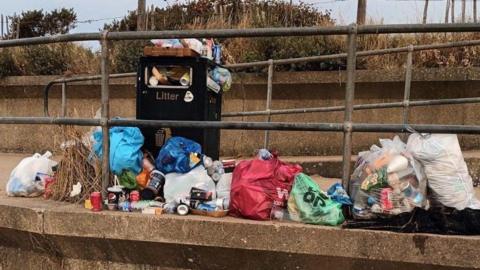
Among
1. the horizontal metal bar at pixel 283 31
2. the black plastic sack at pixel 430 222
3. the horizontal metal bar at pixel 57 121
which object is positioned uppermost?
the horizontal metal bar at pixel 283 31

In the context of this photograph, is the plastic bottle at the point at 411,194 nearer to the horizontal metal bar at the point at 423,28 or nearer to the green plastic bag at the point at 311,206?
the green plastic bag at the point at 311,206

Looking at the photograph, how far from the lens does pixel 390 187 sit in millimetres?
3121

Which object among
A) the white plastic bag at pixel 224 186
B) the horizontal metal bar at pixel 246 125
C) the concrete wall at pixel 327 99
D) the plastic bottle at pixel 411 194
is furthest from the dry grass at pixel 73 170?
the concrete wall at pixel 327 99

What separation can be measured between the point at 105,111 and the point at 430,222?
83.8 inches

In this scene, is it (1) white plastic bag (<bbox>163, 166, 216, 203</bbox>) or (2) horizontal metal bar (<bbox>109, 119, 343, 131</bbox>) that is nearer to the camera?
(2) horizontal metal bar (<bbox>109, 119, 343, 131</bbox>)

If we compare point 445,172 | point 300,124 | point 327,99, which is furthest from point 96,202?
point 327,99

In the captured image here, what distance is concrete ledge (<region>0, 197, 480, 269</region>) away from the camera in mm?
2893

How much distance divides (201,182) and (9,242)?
148 centimetres

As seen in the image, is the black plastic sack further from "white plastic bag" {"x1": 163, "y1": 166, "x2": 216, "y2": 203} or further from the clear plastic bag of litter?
"white plastic bag" {"x1": 163, "y1": 166, "x2": 216, "y2": 203}

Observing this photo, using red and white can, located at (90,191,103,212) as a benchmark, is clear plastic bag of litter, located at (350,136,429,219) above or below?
above

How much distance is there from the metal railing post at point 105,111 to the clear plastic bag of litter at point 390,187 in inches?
65.1

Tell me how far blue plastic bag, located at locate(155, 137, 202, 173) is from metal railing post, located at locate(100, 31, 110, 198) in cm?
37

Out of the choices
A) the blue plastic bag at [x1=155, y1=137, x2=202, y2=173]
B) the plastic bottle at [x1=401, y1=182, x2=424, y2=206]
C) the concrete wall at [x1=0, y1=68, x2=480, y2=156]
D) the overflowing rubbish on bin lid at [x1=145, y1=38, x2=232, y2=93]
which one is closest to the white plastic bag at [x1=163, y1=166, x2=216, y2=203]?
the blue plastic bag at [x1=155, y1=137, x2=202, y2=173]

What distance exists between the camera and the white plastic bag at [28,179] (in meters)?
4.05
